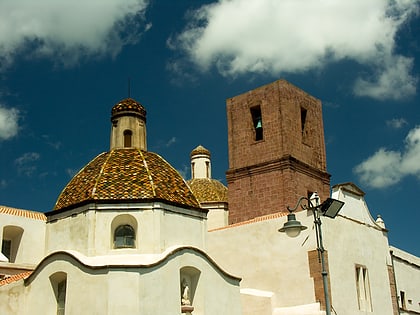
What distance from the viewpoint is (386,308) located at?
26438mm

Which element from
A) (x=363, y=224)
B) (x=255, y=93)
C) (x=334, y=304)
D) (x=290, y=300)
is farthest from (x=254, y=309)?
(x=255, y=93)

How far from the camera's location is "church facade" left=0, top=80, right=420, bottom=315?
18.9 m

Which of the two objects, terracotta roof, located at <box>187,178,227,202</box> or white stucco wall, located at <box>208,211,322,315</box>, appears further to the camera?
terracotta roof, located at <box>187,178,227,202</box>

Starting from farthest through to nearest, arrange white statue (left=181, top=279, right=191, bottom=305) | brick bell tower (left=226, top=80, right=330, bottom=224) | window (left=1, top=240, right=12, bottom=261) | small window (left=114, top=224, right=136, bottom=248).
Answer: brick bell tower (left=226, top=80, right=330, bottom=224), window (left=1, top=240, right=12, bottom=261), small window (left=114, top=224, right=136, bottom=248), white statue (left=181, top=279, right=191, bottom=305)

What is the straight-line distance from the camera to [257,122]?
1229 inches

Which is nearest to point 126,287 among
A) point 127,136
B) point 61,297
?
point 61,297

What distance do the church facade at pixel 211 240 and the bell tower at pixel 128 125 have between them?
0.04m

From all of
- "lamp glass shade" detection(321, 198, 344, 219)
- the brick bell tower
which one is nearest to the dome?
"lamp glass shade" detection(321, 198, 344, 219)

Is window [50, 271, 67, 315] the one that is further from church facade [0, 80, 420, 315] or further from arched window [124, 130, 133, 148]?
arched window [124, 130, 133, 148]

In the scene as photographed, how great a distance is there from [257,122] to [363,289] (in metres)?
10.0

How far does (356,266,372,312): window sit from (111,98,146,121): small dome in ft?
35.3

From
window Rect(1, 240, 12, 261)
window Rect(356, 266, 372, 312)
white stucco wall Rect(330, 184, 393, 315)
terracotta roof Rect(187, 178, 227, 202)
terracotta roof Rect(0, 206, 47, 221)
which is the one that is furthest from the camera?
terracotta roof Rect(187, 178, 227, 202)

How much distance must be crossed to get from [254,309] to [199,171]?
16.5 meters

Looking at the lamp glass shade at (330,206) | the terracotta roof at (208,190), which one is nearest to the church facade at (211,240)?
the lamp glass shade at (330,206)
